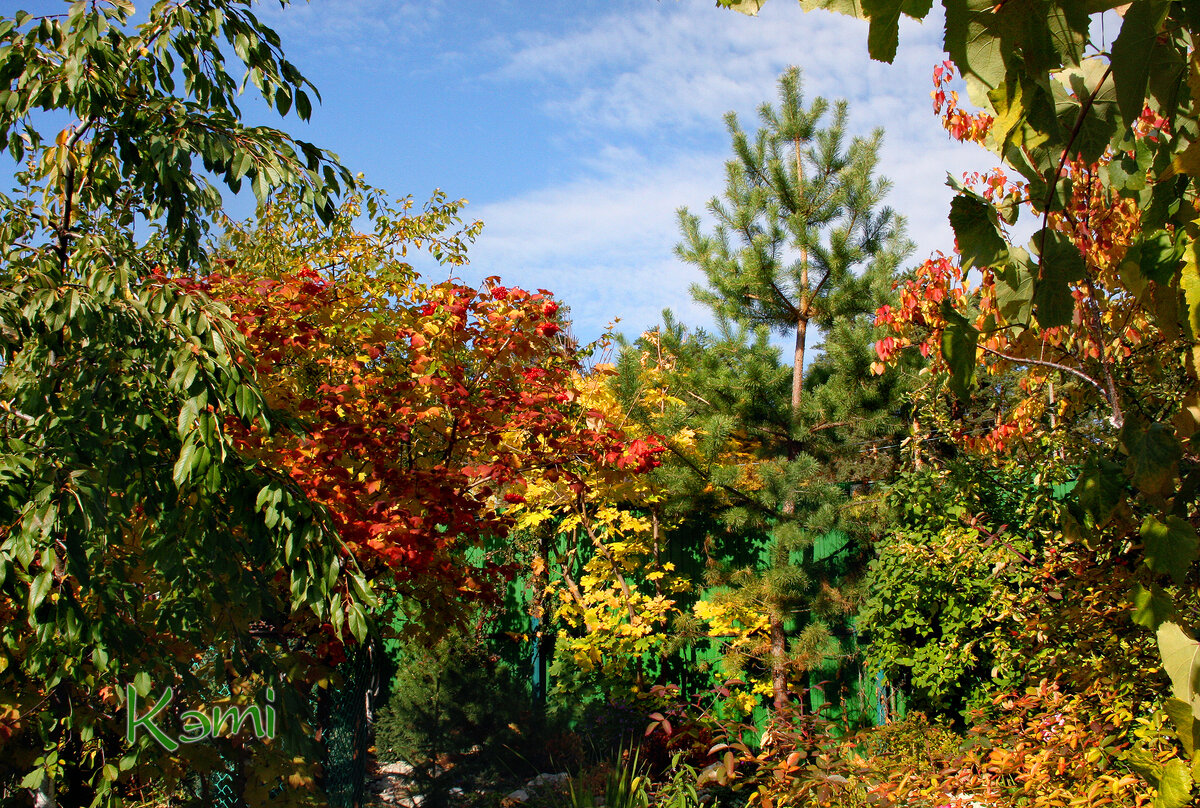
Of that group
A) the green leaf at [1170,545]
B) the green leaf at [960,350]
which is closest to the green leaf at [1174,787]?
the green leaf at [1170,545]

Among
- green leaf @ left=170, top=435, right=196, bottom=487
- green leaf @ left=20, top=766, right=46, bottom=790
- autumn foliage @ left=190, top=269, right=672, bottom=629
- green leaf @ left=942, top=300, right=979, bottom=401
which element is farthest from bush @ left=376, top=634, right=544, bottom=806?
green leaf @ left=942, top=300, right=979, bottom=401

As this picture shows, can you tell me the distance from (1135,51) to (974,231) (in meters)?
0.27

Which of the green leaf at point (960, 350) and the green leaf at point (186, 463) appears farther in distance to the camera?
the green leaf at point (186, 463)

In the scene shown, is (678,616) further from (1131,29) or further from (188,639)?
(1131,29)

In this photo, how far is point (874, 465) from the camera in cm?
687

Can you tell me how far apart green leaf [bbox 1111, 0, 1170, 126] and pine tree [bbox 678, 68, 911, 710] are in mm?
5557

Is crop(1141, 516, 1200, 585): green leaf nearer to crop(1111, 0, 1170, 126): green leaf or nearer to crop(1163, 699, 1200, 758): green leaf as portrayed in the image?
crop(1163, 699, 1200, 758): green leaf

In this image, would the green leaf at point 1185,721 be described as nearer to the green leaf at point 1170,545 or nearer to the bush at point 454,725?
the green leaf at point 1170,545

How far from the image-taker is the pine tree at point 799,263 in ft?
21.7

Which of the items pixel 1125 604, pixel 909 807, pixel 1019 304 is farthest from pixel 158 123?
pixel 1125 604

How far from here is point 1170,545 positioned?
129 cm

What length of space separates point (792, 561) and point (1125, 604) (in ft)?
11.2

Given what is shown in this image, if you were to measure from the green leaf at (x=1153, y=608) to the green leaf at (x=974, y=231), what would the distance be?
2.19 ft

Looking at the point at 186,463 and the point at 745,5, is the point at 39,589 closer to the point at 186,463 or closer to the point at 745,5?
the point at 186,463
